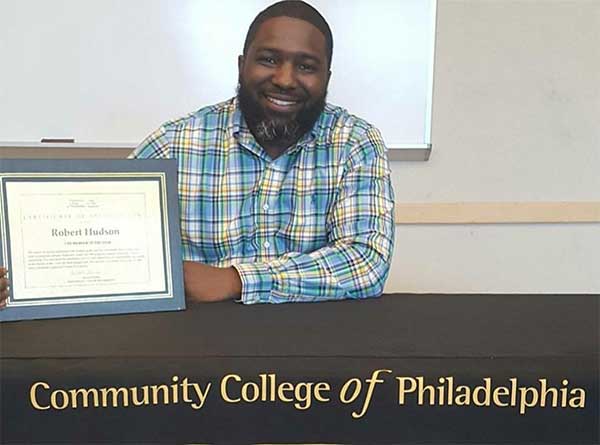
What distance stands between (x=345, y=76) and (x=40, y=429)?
1.58 meters

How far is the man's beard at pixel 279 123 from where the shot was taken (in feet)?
4.40

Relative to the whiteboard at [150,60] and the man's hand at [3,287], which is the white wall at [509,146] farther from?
the man's hand at [3,287]

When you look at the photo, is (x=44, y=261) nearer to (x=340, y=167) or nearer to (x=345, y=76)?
(x=340, y=167)

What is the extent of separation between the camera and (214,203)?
133 cm

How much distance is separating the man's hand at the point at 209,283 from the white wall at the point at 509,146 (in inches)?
46.6

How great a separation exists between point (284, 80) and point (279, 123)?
0.31 feet

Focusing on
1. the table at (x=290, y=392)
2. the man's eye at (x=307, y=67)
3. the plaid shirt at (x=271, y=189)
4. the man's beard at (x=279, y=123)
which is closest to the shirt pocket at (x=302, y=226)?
the plaid shirt at (x=271, y=189)

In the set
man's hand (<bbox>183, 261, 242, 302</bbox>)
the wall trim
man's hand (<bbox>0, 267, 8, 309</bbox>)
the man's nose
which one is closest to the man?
the man's nose

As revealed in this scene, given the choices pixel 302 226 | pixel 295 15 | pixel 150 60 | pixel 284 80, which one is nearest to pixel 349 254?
pixel 302 226

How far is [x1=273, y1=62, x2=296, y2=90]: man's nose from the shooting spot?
130 centimetres

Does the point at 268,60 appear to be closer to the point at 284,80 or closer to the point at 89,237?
the point at 284,80

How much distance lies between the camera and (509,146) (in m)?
2.17

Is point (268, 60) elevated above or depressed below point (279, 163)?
above

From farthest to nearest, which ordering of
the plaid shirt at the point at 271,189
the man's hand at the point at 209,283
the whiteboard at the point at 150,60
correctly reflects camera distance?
1. the whiteboard at the point at 150,60
2. the plaid shirt at the point at 271,189
3. the man's hand at the point at 209,283
